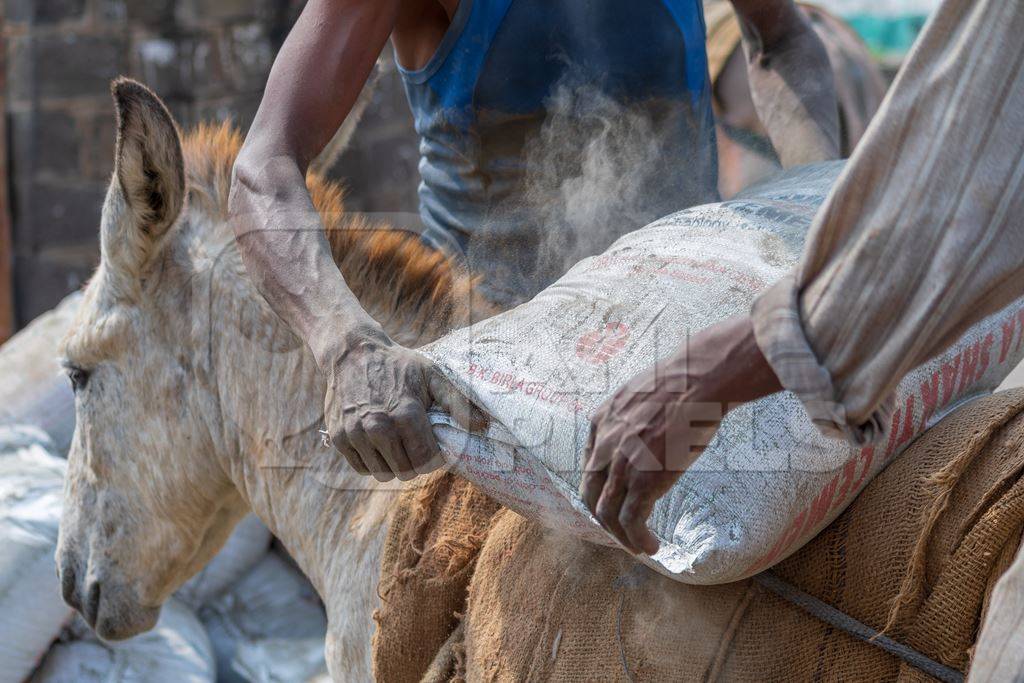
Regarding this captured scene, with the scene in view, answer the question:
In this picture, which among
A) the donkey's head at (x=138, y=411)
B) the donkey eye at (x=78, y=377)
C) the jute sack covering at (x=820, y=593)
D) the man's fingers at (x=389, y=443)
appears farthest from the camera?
the donkey eye at (x=78, y=377)

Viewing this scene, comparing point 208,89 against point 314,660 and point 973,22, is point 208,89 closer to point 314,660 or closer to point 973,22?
point 314,660

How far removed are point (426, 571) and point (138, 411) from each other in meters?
0.70

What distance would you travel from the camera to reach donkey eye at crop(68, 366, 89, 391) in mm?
2164

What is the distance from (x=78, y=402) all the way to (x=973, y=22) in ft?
5.85

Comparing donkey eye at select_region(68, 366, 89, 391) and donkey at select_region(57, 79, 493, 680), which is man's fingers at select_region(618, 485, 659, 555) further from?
donkey eye at select_region(68, 366, 89, 391)

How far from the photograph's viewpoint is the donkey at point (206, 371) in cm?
196

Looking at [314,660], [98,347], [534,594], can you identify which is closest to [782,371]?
[534,594]

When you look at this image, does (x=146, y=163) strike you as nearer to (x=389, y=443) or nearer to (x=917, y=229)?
(x=389, y=443)

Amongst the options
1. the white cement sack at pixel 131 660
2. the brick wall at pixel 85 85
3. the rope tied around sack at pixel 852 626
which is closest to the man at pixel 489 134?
the rope tied around sack at pixel 852 626

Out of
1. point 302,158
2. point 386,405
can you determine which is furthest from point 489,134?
point 386,405

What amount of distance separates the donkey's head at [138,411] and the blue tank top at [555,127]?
540 mm

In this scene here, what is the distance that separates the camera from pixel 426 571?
178cm

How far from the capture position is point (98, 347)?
6.89 feet

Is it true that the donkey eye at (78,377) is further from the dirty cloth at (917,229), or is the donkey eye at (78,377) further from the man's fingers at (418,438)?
the dirty cloth at (917,229)
